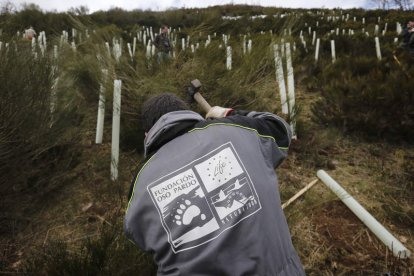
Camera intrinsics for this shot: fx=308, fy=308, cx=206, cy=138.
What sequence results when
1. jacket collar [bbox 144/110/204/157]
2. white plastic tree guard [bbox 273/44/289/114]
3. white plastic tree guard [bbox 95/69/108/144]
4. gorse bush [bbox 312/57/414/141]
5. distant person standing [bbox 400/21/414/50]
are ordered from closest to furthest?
jacket collar [bbox 144/110/204/157], white plastic tree guard [bbox 95/69/108/144], white plastic tree guard [bbox 273/44/289/114], gorse bush [bbox 312/57/414/141], distant person standing [bbox 400/21/414/50]

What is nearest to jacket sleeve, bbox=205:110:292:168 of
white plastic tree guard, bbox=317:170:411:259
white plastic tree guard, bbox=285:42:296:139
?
white plastic tree guard, bbox=317:170:411:259

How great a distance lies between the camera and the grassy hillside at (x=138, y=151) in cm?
233

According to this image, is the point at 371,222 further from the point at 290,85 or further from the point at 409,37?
the point at 409,37

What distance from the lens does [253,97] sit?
12.2 feet

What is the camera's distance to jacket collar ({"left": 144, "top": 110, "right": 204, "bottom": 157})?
151 cm

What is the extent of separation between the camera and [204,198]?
1362mm

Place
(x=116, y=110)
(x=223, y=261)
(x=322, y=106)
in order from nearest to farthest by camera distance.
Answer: (x=223, y=261), (x=116, y=110), (x=322, y=106)

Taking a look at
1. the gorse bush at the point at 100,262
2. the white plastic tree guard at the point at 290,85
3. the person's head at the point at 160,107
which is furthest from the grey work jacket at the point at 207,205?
the white plastic tree guard at the point at 290,85

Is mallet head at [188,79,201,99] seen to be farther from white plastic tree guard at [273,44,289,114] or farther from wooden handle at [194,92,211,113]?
white plastic tree guard at [273,44,289,114]

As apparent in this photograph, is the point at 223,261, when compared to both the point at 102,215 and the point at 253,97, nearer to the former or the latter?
the point at 102,215

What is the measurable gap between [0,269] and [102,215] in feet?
2.77

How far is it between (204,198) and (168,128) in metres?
0.39

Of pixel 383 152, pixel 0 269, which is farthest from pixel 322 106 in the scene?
pixel 0 269

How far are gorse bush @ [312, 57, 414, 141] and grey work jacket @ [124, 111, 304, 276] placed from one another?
3.25 metres
